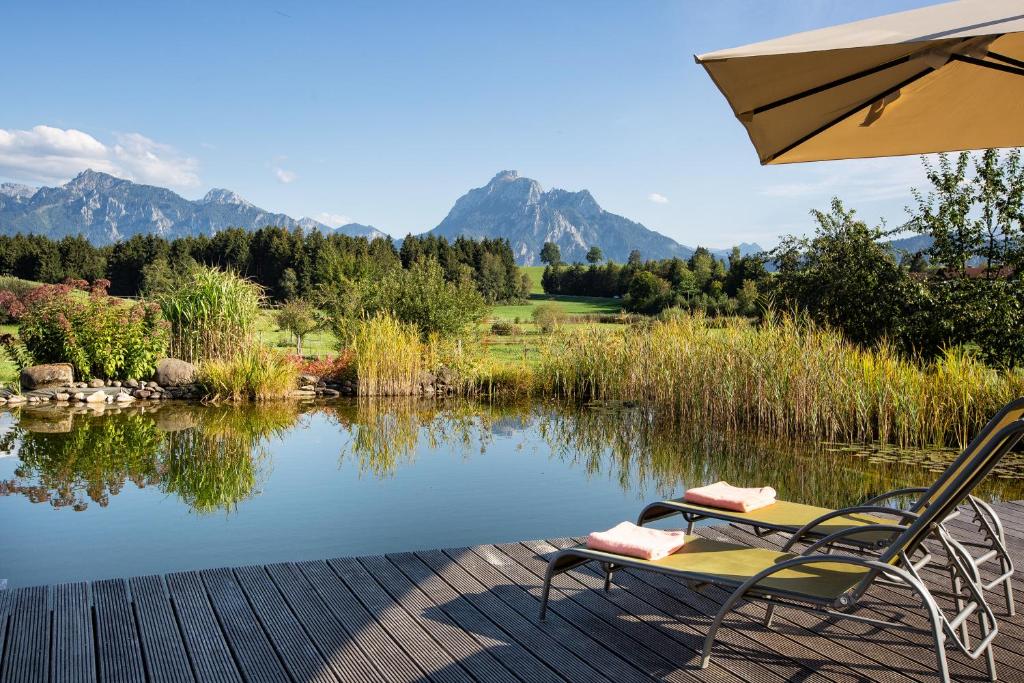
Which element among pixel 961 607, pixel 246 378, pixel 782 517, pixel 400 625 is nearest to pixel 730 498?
pixel 782 517

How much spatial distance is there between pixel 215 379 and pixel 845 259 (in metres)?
9.91

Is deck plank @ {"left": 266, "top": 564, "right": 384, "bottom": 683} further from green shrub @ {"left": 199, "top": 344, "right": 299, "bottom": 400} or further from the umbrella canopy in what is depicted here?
green shrub @ {"left": 199, "top": 344, "right": 299, "bottom": 400}

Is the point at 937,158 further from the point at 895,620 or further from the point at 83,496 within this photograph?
the point at 83,496

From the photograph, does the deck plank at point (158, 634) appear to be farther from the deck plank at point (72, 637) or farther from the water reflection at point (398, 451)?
the water reflection at point (398, 451)

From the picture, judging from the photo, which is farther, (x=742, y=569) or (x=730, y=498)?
(x=730, y=498)

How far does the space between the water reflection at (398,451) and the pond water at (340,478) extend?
3cm

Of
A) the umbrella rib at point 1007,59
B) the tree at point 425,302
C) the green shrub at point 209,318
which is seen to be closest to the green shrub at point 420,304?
the tree at point 425,302

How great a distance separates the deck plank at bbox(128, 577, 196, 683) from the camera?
2.58 metres

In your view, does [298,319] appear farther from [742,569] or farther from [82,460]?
[742,569]

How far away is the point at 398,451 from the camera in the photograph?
26.5 ft

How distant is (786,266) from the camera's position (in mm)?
14438

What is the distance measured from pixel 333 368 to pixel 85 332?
138 inches

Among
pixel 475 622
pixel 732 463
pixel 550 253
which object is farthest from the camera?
pixel 550 253

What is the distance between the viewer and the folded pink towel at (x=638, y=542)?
2787mm
